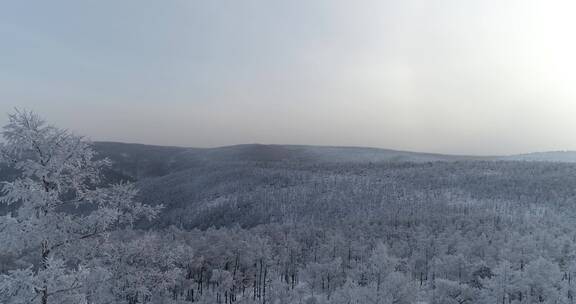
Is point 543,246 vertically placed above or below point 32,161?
below

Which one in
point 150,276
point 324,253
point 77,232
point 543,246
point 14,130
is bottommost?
point 324,253

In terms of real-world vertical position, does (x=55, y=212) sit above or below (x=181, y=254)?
above

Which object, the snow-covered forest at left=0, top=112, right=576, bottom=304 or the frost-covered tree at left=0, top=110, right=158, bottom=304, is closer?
the frost-covered tree at left=0, top=110, right=158, bottom=304

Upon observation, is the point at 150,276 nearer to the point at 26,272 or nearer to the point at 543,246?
the point at 26,272

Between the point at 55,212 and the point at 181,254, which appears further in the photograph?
the point at 181,254

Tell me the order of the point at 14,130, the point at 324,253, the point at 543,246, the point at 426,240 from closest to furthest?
the point at 14,130, the point at 543,246, the point at 324,253, the point at 426,240

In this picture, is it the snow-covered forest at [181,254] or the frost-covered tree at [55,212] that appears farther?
the snow-covered forest at [181,254]

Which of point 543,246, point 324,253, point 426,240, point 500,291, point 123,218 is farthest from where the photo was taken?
point 426,240

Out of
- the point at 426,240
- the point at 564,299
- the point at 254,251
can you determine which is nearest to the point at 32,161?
the point at 564,299
